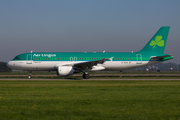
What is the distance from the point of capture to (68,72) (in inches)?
1438

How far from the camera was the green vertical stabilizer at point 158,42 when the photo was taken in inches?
1647

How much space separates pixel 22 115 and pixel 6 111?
4.04 ft

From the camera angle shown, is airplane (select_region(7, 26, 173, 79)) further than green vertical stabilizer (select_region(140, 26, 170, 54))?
No

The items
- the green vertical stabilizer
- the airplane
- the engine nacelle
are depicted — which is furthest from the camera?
the green vertical stabilizer

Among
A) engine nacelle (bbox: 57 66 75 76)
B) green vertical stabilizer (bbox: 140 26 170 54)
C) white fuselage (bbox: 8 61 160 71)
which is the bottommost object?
engine nacelle (bbox: 57 66 75 76)

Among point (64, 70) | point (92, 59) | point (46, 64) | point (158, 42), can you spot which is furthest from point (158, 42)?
point (46, 64)

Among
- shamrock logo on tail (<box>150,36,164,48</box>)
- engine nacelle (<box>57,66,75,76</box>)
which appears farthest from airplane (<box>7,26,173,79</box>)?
engine nacelle (<box>57,66,75,76</box>)

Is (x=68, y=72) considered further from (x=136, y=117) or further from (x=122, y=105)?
(x=136, y=117)

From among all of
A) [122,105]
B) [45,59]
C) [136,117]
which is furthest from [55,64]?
[136,117]

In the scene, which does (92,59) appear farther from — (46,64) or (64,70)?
(46,64)

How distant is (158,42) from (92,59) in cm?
1195

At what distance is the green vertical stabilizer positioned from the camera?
41844 millimetres

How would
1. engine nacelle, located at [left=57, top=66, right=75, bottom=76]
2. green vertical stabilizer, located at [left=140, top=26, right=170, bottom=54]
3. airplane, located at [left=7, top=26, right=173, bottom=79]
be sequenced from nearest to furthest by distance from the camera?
engine nacelle, located at [left=57, top=66, right=75, bottom=76] → airplane, located at [left=7, top=26, right=173, bottom=79] → green vertical stabilizer, located at [left=140, top=26, right=170, bottom=54]

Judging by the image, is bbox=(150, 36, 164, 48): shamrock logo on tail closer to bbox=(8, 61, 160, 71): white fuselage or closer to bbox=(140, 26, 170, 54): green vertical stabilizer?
bbox=(140, 26, 170, 54): green vertical stabilizer
